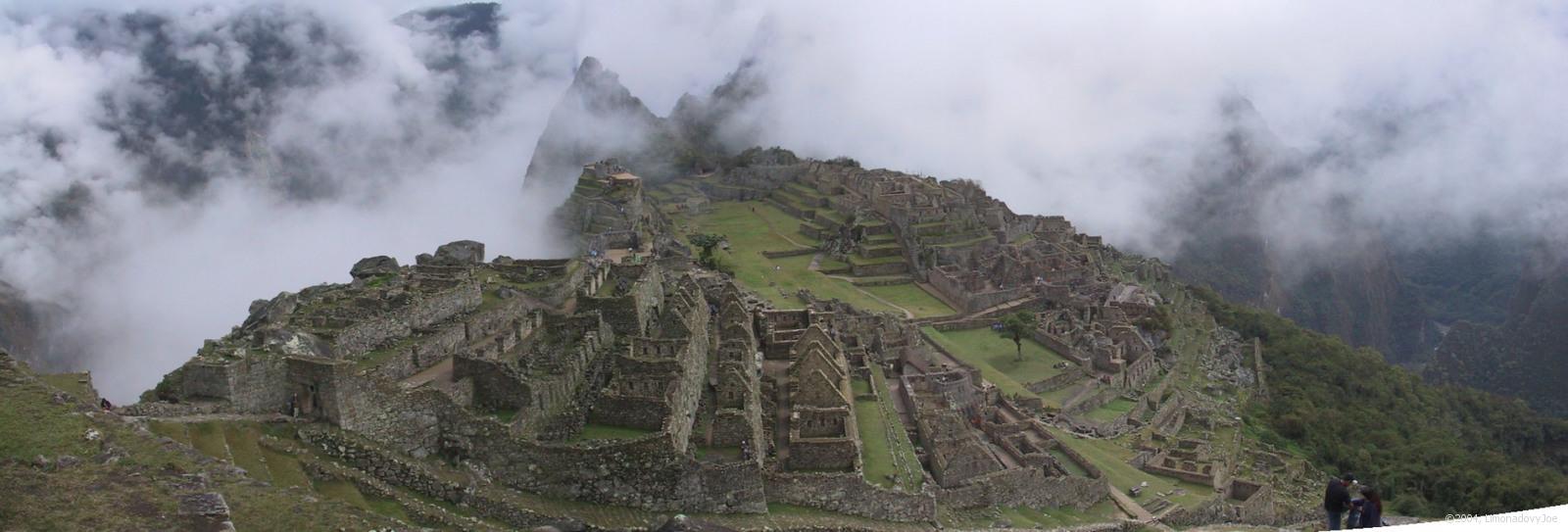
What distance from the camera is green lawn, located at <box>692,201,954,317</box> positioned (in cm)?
5450

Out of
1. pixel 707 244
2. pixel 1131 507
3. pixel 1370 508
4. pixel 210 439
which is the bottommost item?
pixel 1131 507

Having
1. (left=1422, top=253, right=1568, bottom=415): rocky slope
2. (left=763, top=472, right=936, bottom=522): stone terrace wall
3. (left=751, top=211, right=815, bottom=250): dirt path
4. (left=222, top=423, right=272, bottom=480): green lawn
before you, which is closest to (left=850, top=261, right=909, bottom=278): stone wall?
(left=751, top=211, right=815, bottom=250): dirt path

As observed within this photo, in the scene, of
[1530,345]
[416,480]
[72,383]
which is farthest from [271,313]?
[1530,345]

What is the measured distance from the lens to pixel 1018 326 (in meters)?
51.6

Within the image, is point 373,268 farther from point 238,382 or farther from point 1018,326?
point 1018,326

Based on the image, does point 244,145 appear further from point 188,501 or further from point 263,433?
point 188,501

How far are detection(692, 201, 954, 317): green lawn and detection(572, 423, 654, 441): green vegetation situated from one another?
24998mm

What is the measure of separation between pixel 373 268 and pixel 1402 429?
4545 centimetres

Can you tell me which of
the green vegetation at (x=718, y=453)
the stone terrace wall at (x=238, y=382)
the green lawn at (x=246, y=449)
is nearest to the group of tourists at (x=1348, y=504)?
the green vegetation at (x=718, y=453)

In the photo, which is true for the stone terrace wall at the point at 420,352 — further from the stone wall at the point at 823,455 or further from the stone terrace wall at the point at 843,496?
the stone wall at the point at 823,455

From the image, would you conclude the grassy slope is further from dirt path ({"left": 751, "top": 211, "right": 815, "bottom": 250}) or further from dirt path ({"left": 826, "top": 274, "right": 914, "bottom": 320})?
dirt path ({"left": 751, "top": 211, "right": 815, "bottom": 250})

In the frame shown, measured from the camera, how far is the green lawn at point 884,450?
24484 mm

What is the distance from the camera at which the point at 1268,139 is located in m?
110

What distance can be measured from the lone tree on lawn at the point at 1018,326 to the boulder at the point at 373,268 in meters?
26.5
